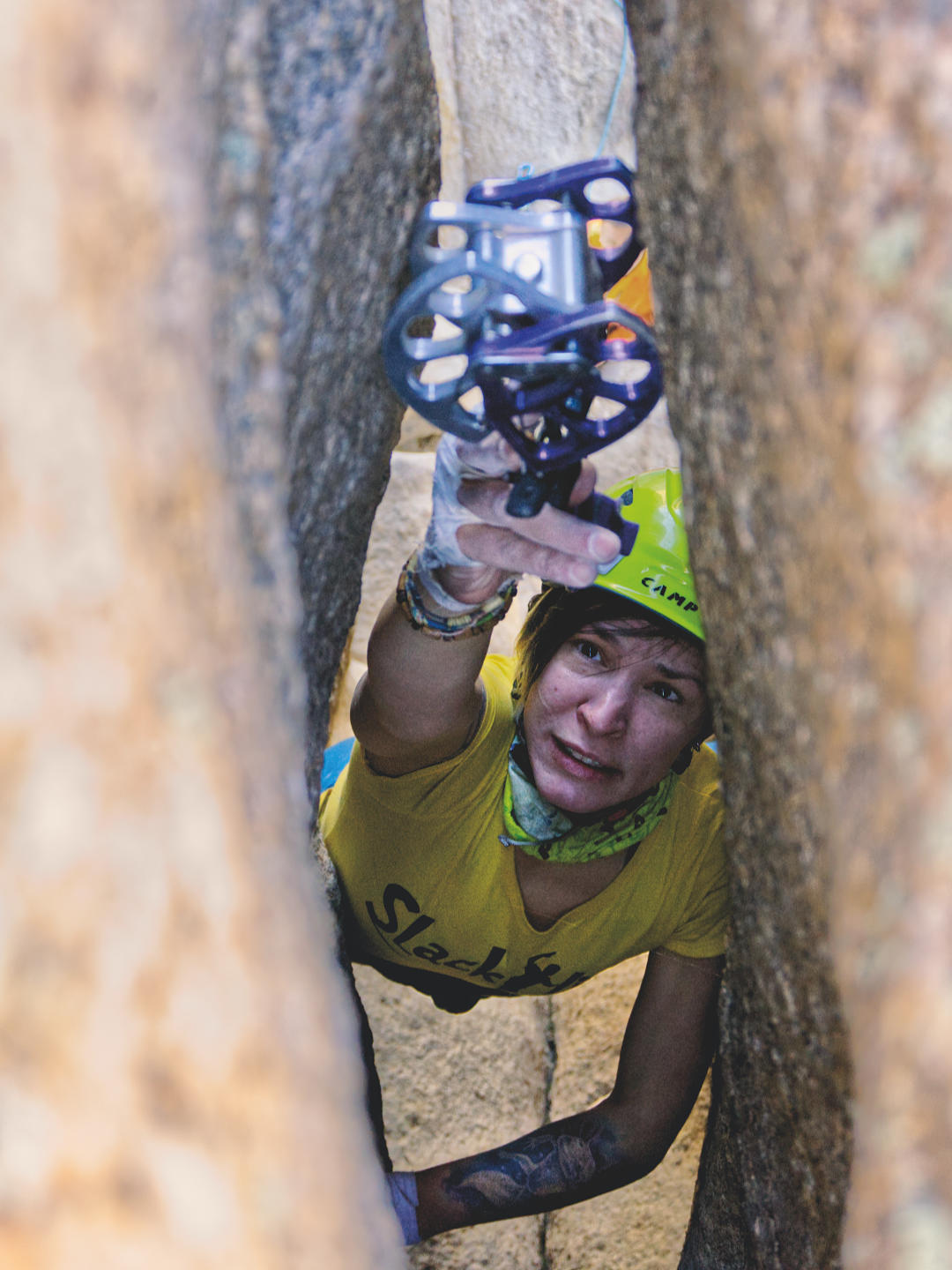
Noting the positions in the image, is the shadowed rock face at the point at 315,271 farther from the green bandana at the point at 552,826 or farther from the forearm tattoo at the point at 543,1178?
the forearm tattoo at the point at 543,1178

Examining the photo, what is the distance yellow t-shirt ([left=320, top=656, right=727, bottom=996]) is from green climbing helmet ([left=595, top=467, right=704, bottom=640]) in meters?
0.36

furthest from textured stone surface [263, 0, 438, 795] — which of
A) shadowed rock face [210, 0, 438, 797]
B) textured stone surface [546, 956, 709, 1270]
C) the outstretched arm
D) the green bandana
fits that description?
textured stone surface [546, 956, 709, 1270]

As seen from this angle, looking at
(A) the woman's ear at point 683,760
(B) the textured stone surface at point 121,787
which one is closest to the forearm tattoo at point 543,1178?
(A) the woman's ear at point 683,760

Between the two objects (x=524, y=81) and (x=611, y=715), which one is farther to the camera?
(x=524, y=81)

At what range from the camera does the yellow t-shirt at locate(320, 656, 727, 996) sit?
215cm

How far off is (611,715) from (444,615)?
0.41m

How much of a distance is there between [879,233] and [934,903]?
0.46 metres

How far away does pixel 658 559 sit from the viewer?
212cm

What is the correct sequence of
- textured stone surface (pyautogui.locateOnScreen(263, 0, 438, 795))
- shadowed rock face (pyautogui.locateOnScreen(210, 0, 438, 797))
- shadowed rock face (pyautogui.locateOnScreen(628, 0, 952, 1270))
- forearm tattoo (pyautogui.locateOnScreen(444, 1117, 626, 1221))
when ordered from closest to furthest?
shadowed rock face (pyautogui.locateOnScreen(628, 0, 952, 1270)) → shadowed rock face (pyautogui.locateOnScreen(210, 0, 438, 797)) → textured stone surface (pyautogui.locateOnScreen(263, 0, 438, 795)) → forearm tattoo (pyautogui.locateOnScreen(444, 1117, 626, 1221))

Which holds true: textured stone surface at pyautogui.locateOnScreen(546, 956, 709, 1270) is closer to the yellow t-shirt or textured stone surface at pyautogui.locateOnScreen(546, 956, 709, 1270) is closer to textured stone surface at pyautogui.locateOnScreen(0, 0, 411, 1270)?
the yellow t-shirt

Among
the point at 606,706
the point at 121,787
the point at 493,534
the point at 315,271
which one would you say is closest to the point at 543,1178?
the point at 606,706

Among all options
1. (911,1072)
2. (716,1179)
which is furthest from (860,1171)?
(716,1179)

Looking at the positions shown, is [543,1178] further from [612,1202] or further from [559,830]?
[612,1202]

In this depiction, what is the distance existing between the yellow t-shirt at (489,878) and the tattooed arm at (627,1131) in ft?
0.30
